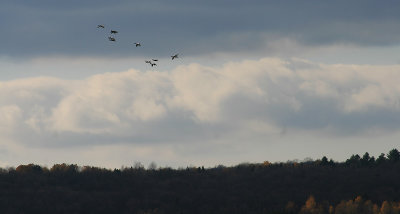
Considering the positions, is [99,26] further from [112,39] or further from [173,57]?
[173,57]

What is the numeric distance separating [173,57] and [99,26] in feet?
31.0

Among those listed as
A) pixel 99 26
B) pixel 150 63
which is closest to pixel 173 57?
pixel 150 63

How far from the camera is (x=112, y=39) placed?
99625 mm

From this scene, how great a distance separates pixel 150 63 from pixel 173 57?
267 centimetres

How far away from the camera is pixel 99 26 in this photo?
333ft

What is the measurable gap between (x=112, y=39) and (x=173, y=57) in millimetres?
8874

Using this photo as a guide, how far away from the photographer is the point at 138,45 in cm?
10231

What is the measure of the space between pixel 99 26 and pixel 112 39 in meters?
2.84

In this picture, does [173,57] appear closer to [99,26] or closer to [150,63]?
[150,63]

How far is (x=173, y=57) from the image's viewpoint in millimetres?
105688

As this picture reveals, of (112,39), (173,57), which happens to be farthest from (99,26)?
(173,57)
